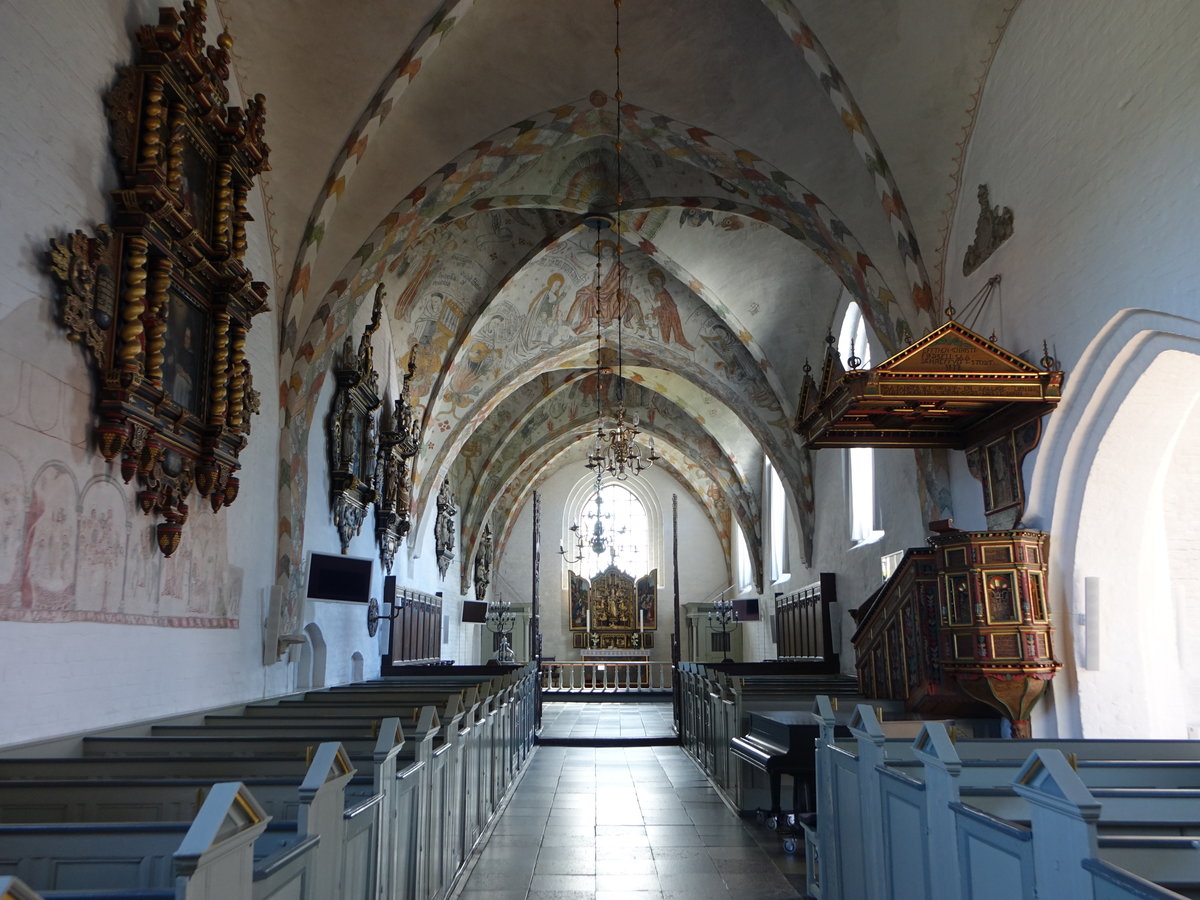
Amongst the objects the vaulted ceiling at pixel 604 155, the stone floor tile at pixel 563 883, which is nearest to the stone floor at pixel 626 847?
the stone floor tile at pixel 563 883

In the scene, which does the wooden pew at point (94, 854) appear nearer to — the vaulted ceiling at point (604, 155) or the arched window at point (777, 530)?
the vaulted ceiling at point (604, 155)

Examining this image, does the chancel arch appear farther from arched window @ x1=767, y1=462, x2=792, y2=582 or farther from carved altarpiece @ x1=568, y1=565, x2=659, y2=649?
carved altarpiece @ x1=568, y1=565, x2=659, y2=649

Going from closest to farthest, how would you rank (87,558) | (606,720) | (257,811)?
1. (257,811)
2. (87,558)
3. (606,720)

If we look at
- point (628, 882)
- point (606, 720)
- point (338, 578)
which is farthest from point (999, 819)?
point (606, 720)

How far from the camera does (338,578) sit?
10.8 metres

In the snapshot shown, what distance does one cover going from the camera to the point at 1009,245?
8.09 meters

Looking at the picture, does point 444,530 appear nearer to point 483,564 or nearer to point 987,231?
point 483,564

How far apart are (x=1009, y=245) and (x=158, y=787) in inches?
299

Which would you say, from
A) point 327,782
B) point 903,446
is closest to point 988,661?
point 903,446

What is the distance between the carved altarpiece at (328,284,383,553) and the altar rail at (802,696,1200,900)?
25.8 feet

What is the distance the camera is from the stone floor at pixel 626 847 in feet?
20.0

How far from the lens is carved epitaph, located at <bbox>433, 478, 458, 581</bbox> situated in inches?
782

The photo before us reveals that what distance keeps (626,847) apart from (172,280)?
5571 millimetres

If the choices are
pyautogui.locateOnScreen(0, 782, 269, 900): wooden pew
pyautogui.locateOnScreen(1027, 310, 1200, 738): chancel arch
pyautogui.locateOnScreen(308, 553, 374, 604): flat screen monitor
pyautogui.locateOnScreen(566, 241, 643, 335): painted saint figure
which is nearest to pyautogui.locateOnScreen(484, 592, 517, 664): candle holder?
pyautogui.locateOnScreen(566, 241, 643, 335): painted saint figure
